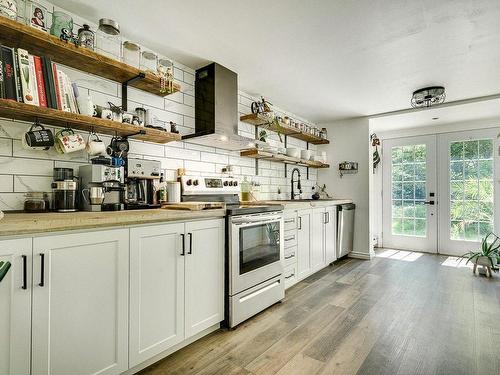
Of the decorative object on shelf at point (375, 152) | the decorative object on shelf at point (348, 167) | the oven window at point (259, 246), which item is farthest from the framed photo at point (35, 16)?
the decorative object on shelf at point (375, 152)

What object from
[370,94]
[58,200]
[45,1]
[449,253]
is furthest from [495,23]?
[449,253]

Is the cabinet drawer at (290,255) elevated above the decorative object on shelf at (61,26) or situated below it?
below

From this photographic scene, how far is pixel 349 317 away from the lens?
2.48 metres

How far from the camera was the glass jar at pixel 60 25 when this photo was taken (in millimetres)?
1729

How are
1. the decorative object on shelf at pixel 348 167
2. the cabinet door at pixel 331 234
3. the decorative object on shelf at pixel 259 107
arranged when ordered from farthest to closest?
the decorative object on shelf at pixel 348 167, the cabinet door at pixel 331 234, the decorative object on shelf at pixel 259 107

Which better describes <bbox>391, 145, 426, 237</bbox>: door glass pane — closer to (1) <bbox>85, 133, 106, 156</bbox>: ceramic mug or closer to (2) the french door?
(2) the french door

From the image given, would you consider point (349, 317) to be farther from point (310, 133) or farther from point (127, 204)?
point (310, 133)

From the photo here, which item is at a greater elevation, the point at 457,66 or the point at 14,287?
the point at 457,66

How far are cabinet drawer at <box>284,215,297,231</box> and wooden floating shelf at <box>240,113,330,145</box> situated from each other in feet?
4.11

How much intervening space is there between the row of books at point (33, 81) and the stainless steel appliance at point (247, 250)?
3.74 ft

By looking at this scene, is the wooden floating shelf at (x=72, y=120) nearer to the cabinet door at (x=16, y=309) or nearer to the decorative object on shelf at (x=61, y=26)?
the decorative object on shelf at (x=61, y=26)

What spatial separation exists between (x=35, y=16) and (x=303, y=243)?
312 cm

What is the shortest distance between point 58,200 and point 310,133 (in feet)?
11.7

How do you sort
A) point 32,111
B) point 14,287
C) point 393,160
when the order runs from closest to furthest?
1. point 14,287
2. point 32,111
3. point 393,160
